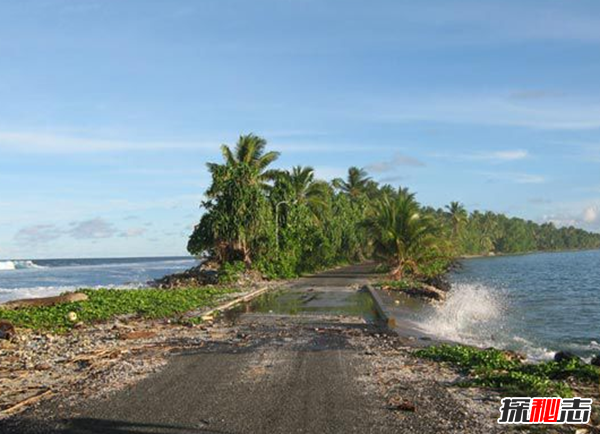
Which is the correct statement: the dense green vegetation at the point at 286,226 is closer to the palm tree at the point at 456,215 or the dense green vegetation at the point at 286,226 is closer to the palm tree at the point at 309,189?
the palm tree at the point at 309,189

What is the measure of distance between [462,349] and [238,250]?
30.5 m

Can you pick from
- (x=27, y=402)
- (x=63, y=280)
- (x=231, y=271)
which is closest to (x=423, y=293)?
(x=231, y=271)

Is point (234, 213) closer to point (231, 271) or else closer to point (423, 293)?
point (231, 271)

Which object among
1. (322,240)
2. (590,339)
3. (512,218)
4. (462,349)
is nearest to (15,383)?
(462,349)

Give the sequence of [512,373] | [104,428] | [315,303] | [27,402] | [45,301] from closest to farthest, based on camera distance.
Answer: [104,428], [27,402], [512,373], [45,301], [315,303]

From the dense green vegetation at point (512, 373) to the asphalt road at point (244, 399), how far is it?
1751mm

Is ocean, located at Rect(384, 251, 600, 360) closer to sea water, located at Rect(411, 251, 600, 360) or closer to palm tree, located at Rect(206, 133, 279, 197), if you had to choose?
sea water, located at Rect(411, 251, 600, 360)

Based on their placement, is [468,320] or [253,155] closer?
[468,320]

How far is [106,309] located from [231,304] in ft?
17.5

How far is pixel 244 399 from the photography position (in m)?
8.53

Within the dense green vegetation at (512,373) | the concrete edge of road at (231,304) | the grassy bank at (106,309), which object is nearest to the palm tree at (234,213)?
the concrete edge of road at (231,304)

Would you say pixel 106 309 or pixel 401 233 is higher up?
pixel 401 233

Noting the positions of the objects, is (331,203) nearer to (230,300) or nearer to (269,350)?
(230,300)

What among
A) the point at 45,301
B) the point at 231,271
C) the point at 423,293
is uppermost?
the point at 231,271
